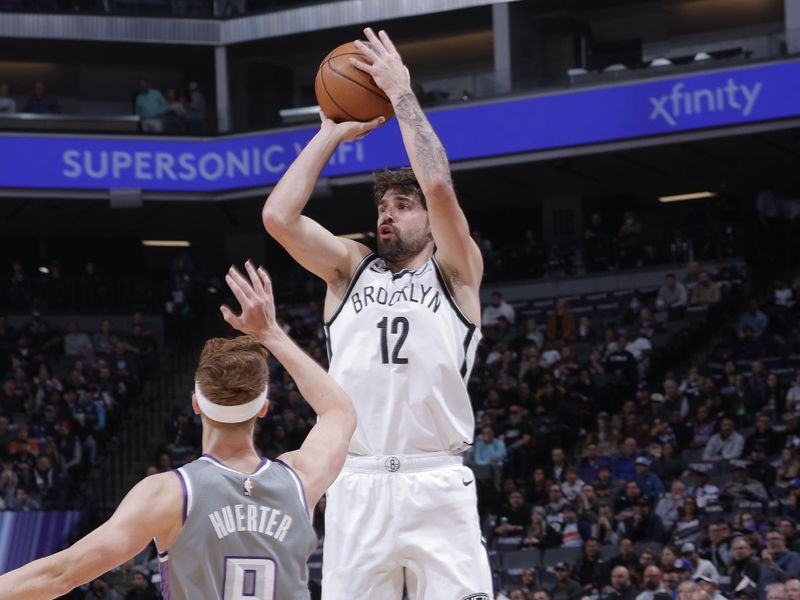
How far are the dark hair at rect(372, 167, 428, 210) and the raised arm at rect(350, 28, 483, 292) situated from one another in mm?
208

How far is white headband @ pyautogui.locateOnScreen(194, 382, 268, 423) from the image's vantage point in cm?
436

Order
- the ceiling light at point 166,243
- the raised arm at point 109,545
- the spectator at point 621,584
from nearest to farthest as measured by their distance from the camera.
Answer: the raised arm at point 109,545, the spectator at point 621,584, the ceiling light at point 166,243

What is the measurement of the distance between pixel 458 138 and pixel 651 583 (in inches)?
472

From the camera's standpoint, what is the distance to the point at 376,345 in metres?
6.32

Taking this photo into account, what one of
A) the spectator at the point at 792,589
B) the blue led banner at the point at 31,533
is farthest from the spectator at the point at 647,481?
the blue led banner at the point at 31,533

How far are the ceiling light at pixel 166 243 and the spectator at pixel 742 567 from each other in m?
20.5

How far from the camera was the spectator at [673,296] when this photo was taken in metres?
22.1

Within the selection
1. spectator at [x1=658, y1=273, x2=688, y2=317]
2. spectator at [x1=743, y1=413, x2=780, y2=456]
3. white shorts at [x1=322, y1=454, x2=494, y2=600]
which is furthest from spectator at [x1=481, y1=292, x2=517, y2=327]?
white shorts at [x1=322, y1=454, x2=494, y2=600]

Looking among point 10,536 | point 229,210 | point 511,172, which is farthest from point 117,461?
point 511,172

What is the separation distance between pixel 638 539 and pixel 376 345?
10.3 meters

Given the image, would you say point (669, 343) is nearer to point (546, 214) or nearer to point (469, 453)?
point (469, 453)

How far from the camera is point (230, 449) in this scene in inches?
175

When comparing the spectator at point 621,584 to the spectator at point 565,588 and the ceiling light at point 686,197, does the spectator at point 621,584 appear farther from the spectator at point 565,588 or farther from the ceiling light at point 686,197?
the ceiling light at point 686,197

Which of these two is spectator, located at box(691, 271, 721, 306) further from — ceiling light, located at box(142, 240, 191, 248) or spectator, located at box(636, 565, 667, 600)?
ceiling light, located at box(142, 240, 191, 248)
